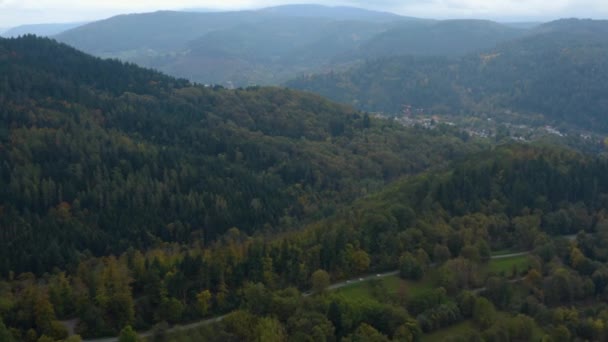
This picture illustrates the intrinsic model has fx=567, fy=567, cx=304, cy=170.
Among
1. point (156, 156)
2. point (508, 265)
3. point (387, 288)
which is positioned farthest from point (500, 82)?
point (387, 288)

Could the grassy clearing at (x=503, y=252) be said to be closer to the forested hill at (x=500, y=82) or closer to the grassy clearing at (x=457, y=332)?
the grassy clearing at (x=457, y=332)

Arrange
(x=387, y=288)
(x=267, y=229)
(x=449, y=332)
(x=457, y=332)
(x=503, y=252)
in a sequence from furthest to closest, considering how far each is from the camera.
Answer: (x=267, y=229) → (x=503, y=252) → (x=387, y=288) → (x=449, y=332) → (x=457, y=332)

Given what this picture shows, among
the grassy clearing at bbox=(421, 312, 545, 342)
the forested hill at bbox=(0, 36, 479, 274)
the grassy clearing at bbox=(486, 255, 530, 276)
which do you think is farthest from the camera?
the forested hill at bbox=(0, 36, 479, 274)

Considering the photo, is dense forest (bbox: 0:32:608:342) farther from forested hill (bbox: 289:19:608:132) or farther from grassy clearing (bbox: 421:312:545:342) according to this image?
forested hill (bbox: 289:19:608:132)

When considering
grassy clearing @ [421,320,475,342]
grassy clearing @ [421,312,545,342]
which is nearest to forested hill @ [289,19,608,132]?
grassy clearing @ [421,312,545,342]

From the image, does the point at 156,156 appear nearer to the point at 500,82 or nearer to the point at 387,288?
the point at 387,288

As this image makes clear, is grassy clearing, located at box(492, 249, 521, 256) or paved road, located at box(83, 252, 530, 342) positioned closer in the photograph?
paved road, located at box(83, 252, 530, 342)
